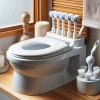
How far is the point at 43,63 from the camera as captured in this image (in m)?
1.90

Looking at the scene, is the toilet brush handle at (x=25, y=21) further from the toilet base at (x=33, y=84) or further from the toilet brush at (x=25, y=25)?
the toilet base at (x=33, y=84)

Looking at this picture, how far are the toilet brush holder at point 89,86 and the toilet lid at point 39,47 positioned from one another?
0.27 meters

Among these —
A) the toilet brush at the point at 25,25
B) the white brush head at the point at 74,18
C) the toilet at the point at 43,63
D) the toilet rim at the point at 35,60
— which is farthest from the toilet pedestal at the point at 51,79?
the toilet brush at the point at 25,25

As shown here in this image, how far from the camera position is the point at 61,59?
6.54 ft

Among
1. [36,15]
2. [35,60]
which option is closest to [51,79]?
[35,60]

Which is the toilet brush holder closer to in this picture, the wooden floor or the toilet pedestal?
the wooden floor

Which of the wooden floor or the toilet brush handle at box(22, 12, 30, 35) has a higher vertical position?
the toilet brush handle at box(22, 12, 30, 35)

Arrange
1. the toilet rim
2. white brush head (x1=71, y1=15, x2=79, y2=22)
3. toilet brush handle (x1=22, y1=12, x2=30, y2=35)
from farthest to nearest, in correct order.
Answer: toilet brush handle (x1=22, y1=12, x2=30, y2=35) < white brush head (x1=71, y1=15, x2=79, y2=22) < the toilet rim

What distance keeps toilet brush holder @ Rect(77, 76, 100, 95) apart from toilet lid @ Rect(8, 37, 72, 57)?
0.89 ft

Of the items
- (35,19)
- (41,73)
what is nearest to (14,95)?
(41,73)

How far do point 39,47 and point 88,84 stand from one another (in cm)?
50

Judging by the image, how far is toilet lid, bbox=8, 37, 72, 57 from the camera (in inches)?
75.7

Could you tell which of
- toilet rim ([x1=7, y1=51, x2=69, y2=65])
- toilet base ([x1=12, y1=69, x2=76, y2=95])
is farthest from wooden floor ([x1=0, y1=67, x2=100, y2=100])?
toilet rim ([x1=7, y1=51, x2=69, y2=65])

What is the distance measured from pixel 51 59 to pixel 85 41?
0.45 meters
